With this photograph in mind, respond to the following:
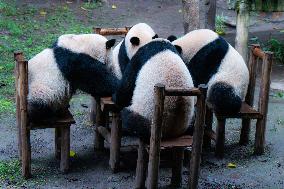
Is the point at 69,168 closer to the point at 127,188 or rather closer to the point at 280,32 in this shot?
the point at 127,188

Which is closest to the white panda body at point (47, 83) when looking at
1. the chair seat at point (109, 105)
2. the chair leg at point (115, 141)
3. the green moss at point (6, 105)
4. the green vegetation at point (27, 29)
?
the chair seat at point (109, 105)

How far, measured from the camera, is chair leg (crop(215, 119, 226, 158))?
19.0 ft

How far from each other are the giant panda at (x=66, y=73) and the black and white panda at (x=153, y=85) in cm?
57

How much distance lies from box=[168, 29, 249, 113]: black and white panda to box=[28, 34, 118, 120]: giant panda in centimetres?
93

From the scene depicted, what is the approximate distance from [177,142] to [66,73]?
4.57ft

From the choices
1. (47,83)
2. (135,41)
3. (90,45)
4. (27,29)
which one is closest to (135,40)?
(135,41)

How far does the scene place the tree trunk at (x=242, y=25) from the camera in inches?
331

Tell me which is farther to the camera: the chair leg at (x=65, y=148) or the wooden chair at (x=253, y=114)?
the wooden chair at (x=253, y=114)

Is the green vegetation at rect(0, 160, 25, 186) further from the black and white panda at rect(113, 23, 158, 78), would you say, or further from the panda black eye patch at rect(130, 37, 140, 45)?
the panda black eye patch at rect(130, 37, 140, 45)

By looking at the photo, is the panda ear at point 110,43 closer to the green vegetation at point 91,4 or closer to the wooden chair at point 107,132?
the wooden chair at point 107,132

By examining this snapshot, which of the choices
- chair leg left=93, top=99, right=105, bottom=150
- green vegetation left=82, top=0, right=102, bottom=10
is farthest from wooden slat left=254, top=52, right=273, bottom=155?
green vegetation left=82, top=0, right=102, bottom=10

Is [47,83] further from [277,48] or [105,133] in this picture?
[277,48]

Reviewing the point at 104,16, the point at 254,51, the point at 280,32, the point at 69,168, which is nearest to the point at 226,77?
the point at 254,51

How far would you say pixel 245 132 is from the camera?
246 inches
